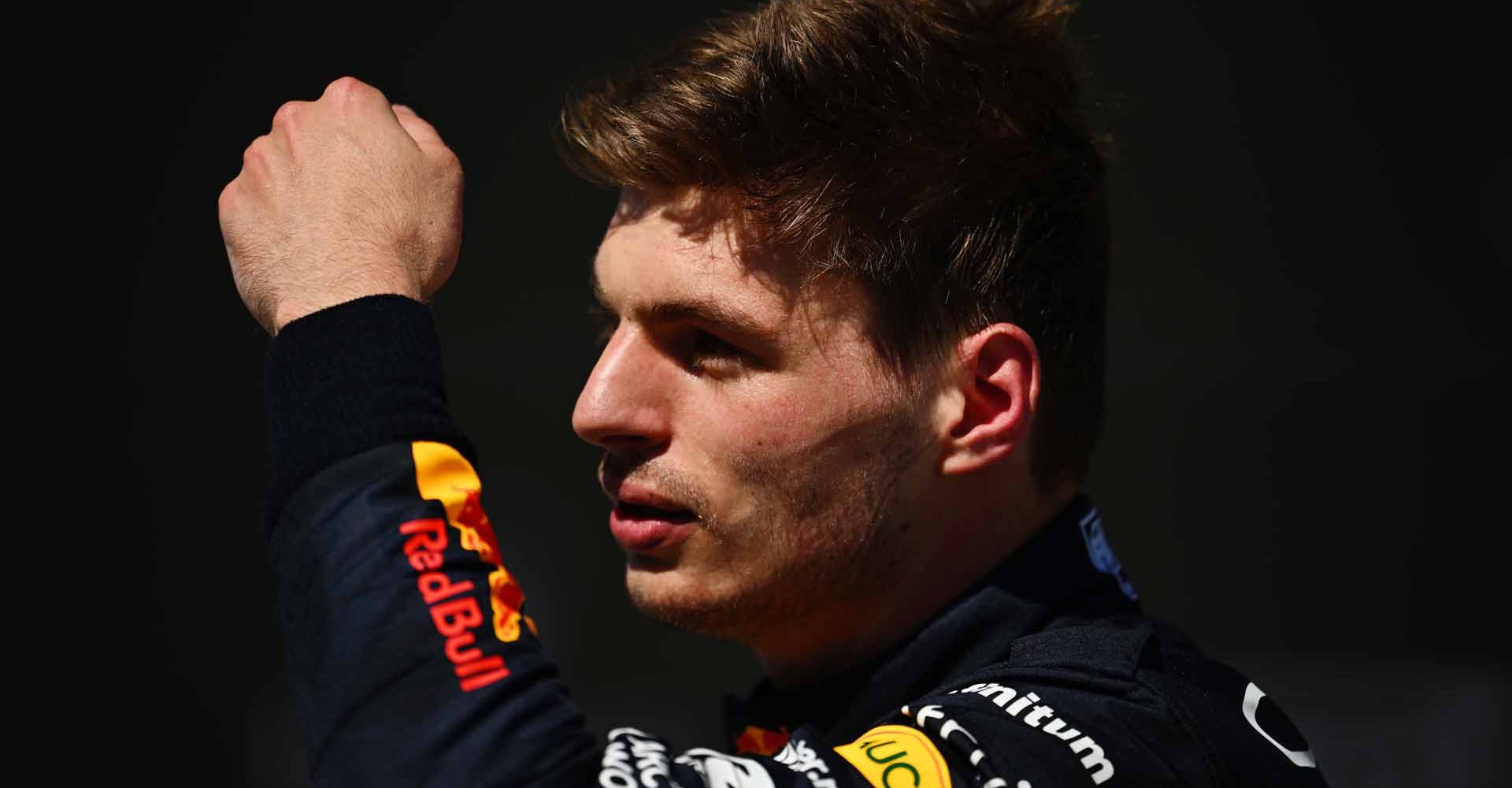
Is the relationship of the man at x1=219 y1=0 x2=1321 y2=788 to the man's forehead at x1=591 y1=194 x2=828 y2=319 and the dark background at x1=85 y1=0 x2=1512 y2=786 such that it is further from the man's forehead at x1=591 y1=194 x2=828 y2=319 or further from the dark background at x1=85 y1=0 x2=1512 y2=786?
the dark background at x1=85 y1=0 x2=1512 y2=786

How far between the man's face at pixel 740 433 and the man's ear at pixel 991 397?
5cm

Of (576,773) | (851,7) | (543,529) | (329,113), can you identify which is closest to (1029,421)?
(851,7)

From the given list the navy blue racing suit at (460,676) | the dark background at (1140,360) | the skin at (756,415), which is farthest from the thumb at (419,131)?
the dark background at (1140,360)

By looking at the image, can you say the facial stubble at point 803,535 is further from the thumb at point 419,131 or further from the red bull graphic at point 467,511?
the thumb at point 419,131

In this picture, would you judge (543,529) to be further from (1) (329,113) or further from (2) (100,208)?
(1) (329,113)

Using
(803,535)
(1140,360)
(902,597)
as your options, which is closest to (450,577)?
(803,535)

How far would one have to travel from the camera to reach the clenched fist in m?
1.35

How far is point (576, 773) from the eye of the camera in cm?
117

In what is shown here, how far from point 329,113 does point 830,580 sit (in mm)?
758

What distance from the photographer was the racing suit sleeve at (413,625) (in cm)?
116

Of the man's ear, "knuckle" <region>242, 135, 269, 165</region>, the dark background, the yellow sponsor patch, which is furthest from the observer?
the dark background

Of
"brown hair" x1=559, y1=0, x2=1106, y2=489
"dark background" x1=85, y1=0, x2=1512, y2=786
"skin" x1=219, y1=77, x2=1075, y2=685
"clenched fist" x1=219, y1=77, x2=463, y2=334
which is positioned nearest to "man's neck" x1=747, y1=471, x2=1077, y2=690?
"skin" x1=219, y1=77, x2=1075, y2=685

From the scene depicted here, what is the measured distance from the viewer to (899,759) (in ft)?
4.28

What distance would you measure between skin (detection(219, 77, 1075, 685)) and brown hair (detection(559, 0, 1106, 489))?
46 mm
